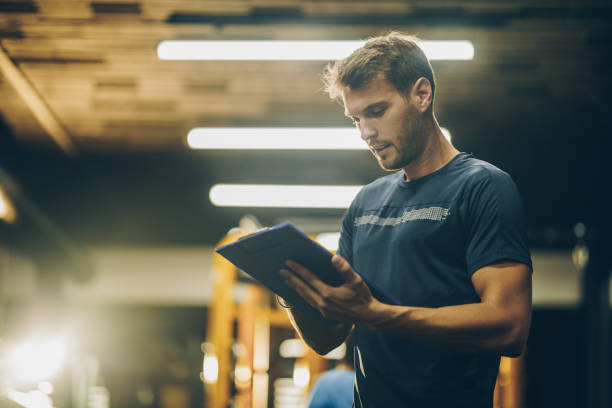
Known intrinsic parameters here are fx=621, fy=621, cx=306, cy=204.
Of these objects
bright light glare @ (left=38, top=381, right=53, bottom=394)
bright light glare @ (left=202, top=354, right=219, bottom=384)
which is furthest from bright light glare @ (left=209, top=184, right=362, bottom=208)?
bright light glare @ (left=38, top=381, right=53, bottom=394)

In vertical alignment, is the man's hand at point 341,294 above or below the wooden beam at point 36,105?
below

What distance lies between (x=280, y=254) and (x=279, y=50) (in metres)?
4.94

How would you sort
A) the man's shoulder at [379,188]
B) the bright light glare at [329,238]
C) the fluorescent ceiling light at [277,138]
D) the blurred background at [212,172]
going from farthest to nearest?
the bright light glare at [329,238]
the fluorescent ceiling light at [277,138]
the blurred background at [212,172]
the man's shoulder at [379,188]

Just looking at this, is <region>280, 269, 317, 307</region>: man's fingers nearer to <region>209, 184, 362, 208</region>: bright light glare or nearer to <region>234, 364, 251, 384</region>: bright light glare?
<region>234, 364, 251, 384</region>: bright light glare

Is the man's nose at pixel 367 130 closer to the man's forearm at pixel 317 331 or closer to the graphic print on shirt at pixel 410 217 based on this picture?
the graphic print on shirt at pixel 410 217

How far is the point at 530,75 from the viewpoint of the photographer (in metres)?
7.20

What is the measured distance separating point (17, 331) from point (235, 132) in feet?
18.1

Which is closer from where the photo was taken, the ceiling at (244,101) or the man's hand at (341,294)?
the man's hand at (341,294)

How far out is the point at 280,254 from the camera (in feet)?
5.24

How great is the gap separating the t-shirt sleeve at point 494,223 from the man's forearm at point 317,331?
20.6 inches

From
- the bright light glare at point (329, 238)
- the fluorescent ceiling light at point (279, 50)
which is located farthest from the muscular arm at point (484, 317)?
the bright light glare at point (329, 238)

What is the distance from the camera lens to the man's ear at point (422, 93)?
1.84 m

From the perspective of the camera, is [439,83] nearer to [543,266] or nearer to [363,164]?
[363,164]

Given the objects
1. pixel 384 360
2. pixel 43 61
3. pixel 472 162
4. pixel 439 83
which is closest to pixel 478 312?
pixel 384 360
